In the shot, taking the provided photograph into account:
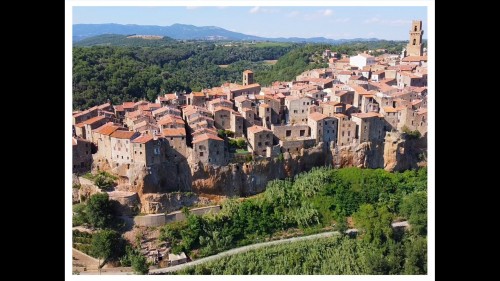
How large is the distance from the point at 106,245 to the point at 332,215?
5.45 metres

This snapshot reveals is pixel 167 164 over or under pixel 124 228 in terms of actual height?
over

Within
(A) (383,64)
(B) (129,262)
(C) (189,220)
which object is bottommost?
(B) (129,262)

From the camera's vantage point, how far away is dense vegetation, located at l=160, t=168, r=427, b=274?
11.1 meters

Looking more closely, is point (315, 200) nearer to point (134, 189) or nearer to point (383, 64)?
point (134, 189)

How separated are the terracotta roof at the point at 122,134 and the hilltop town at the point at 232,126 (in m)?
0.02

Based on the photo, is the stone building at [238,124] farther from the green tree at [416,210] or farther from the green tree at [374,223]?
the green tree at [416,210]

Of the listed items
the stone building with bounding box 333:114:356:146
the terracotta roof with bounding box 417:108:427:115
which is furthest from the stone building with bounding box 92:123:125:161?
the terracotta roof with bounding box 417:108:427:115

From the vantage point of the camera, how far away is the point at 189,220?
37.4 feet

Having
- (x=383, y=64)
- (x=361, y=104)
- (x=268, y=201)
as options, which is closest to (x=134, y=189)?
(x=268, y=201)

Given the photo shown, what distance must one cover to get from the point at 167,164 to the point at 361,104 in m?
6.64

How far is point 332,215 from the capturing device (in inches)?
477

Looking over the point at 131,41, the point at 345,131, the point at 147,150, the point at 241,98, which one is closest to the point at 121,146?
the point at 147,150

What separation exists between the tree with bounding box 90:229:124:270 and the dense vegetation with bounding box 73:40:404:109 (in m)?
5.72

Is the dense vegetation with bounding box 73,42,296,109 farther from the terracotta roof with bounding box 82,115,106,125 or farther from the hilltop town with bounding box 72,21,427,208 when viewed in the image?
the hilltop town with bounding box 72,21,427,208
